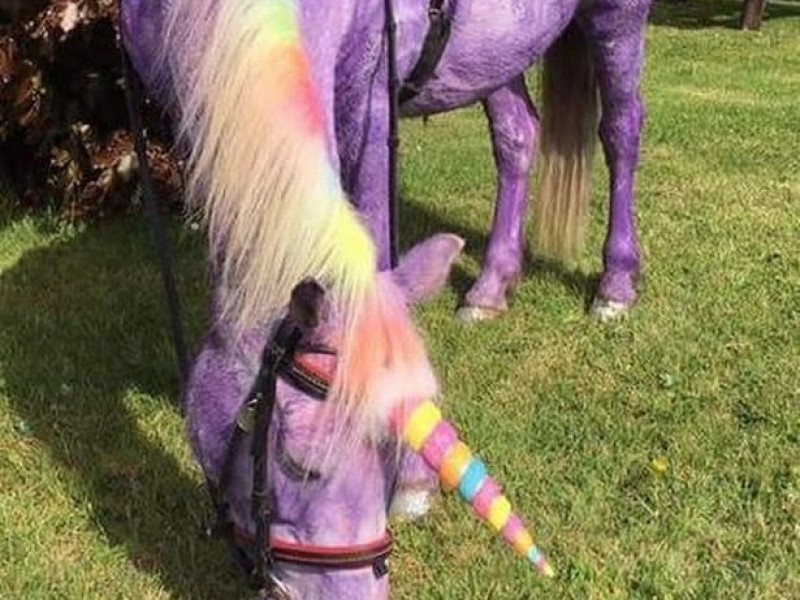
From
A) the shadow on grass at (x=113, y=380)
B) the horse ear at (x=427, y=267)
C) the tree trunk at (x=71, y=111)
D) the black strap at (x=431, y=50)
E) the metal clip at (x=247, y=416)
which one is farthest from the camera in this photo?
the tree trunk at (x=71, y=111)

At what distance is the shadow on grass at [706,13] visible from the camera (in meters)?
18.1

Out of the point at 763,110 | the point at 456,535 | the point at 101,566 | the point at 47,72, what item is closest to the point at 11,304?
the point at 47,72

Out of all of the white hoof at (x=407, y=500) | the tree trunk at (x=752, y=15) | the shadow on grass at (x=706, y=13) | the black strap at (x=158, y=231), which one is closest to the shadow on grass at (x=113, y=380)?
the white hoof at (x=407, y=500)

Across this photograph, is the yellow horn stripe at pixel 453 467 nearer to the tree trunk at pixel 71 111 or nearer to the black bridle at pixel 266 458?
the black bridle at pixel 266 458

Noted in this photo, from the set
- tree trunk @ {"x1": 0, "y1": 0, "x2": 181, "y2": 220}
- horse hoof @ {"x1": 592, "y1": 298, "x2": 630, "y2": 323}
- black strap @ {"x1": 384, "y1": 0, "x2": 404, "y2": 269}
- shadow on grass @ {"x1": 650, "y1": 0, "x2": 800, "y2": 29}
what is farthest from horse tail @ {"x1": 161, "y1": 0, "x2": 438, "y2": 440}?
shadow on grass @ {"x1": 650, "y1": 0, "x2": 800, "y2": 29}

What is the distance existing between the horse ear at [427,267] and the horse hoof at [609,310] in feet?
9.85

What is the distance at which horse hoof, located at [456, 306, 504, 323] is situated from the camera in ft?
15.4

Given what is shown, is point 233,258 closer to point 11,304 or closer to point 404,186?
point 11,304

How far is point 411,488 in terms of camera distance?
207cm

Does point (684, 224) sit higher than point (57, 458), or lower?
lower

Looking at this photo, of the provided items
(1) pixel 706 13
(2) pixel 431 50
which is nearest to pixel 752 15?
(1) pixel 706 13

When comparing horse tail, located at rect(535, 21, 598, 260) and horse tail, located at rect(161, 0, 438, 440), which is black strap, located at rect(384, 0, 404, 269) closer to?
horse tail, located at rect(161, 0, 438, 440)

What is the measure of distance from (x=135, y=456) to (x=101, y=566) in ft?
1.90

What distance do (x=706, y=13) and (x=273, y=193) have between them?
61.8 ft
